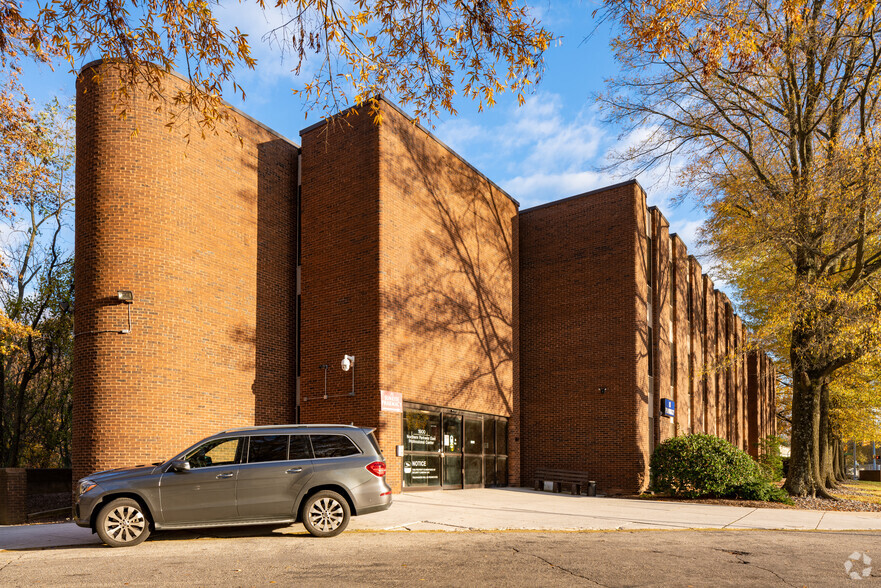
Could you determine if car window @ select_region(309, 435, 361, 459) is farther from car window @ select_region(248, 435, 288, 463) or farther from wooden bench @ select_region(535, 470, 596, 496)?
wooden bench @ select_region(535, 470, 596, 496)

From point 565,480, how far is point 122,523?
48.9ft

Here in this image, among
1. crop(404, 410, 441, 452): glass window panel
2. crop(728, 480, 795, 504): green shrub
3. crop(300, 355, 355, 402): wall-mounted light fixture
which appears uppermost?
crop(300, 355, 355, 402): wall-mounted light fixture

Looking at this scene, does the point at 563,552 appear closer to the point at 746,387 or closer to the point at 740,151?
the point at 740,151

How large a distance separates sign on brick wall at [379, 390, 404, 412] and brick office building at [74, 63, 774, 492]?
0.05m

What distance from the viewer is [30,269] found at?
26.3m

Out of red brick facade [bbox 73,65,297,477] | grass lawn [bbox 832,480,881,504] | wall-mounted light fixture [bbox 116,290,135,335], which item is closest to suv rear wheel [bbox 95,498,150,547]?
red brick facade [bbox 73,65,297,477]

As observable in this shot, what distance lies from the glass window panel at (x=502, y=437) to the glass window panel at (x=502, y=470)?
22 cm

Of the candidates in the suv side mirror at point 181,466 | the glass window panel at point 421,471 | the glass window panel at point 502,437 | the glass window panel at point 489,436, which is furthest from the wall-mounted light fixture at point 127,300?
the glass window panel at point 502,437

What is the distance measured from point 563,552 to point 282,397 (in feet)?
37.1

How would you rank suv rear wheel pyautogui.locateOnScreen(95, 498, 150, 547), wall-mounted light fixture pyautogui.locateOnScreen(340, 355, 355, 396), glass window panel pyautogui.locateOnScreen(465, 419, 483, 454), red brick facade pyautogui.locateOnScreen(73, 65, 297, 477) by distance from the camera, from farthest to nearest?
1. glass window panel pyautogui.locateOnScreen(465, 419, 483, 454)
2. wall-mounted light fixture pyautogui.locateOnScreen(340, 355, 355, 396)
3. red brick facade pyautogui.locateOnScreen(73, 65, 297, 477)
4. suv rear wheel pyautogui.locateOnScreen(95, 498, 150, 547)

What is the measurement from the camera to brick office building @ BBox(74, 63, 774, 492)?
15.5 m

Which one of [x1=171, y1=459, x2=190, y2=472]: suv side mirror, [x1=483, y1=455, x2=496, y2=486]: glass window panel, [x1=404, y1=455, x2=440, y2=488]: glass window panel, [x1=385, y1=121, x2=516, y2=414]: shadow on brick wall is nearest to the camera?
[x1=171, y1=459, x2=190, y2=472]: suv side mirror

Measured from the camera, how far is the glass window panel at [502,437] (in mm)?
22062

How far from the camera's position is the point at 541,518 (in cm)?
1305
